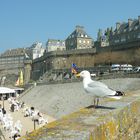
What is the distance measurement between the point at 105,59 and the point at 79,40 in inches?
1479

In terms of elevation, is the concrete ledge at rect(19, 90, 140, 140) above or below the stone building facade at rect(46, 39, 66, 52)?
below

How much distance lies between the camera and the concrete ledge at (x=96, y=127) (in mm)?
3887

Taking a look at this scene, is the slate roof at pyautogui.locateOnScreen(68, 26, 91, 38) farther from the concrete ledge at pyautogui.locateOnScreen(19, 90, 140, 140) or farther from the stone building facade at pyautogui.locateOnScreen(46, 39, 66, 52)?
the concrete ledge at pyautogui.locateOnScreen(19, 90, 140, 140)

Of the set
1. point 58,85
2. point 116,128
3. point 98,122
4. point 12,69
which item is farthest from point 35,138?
point 12,69

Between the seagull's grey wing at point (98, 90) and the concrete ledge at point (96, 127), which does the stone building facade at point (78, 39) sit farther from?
the concrete ledge at point (96, 127)

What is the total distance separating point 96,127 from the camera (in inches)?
169

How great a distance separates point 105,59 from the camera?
8206 centimetres

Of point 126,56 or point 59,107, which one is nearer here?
point 59,107

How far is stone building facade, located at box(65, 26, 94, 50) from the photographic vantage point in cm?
11831

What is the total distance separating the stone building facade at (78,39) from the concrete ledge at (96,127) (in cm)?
11207

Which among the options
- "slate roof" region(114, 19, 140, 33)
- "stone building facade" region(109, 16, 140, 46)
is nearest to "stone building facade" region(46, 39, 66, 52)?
"stone building facade" region(109, 16, 140, 46)

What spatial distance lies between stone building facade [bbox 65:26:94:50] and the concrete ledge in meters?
112

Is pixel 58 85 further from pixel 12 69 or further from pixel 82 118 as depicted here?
pixel 12 69

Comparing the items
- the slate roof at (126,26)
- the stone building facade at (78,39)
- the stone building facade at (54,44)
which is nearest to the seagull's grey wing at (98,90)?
the slate roof at (126,26)
